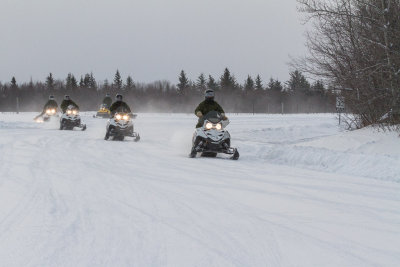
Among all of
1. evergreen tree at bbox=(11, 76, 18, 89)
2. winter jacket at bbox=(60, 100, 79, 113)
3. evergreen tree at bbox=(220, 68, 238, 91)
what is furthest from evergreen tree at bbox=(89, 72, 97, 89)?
winter jacket at bbox=(60, 100, 79, 113)

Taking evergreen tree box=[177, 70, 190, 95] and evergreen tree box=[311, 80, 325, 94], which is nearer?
evergreen tree box=[311, 80, 325, 94]

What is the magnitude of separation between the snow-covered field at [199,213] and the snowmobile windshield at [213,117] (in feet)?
7.93

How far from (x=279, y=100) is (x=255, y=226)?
93.1 metres

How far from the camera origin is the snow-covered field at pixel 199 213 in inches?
133

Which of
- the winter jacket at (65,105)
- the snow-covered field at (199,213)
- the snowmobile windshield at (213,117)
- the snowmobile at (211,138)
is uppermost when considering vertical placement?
the winter jacket at (65,105)

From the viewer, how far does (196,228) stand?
13.6 feet

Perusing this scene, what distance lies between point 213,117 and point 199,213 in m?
7.08

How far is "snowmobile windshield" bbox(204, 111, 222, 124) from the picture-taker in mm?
11664

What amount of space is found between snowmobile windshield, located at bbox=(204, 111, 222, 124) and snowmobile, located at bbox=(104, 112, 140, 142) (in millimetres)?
5636

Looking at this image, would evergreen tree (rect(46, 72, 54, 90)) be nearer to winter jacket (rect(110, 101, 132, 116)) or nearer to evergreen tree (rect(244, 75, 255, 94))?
evergreen tree (rect(244, 75, 255, 94))

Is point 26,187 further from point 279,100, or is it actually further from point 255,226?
point 279,100

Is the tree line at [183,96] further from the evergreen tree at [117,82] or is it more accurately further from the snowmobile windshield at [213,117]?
the snowmobile windshield at [213,117]

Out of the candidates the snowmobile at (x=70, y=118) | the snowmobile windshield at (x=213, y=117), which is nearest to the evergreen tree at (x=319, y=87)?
the snowmobile windshield at (x=213, y=117)

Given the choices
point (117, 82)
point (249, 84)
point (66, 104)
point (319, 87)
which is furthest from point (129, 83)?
point (319, 87)
